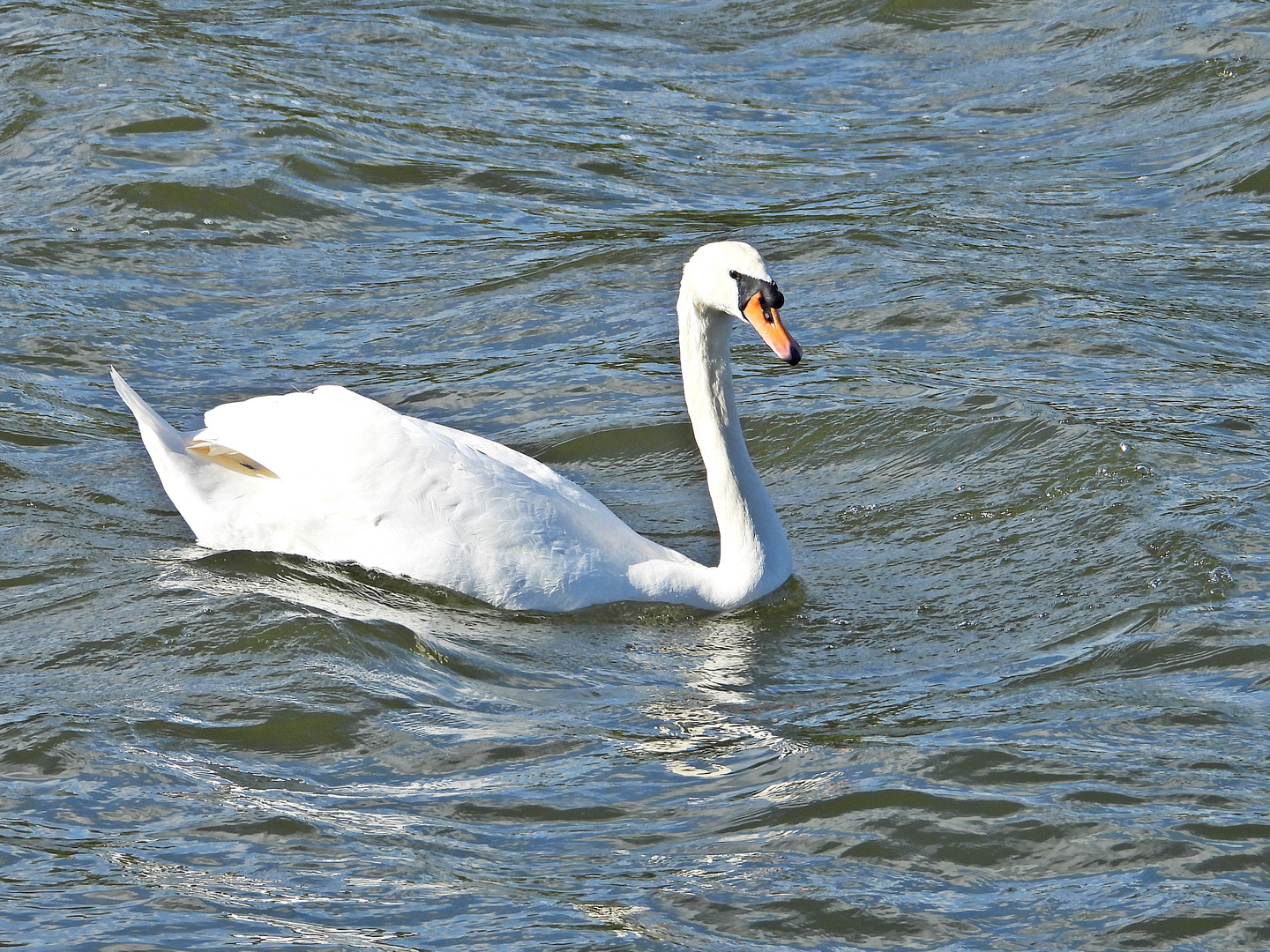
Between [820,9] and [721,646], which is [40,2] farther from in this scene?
[721,646]

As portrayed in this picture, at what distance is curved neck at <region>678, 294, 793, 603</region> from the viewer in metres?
7.09

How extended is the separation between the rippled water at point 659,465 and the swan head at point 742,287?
47.3 inches

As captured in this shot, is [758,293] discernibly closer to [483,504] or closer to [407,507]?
[483,504]

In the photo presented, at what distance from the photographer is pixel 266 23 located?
1440 centimetres

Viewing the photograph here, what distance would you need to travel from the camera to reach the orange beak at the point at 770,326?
21.0 feet

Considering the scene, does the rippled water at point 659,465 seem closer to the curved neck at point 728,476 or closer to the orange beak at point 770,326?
the curved neck at point 728,476

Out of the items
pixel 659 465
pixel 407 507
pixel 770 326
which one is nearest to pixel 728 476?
pixel 770 326

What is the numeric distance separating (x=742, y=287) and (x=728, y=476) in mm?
924

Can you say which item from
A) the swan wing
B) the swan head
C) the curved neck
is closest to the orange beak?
the swan head

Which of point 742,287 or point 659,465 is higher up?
point 742,287

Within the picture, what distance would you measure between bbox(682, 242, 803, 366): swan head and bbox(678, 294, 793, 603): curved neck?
8.7 inches

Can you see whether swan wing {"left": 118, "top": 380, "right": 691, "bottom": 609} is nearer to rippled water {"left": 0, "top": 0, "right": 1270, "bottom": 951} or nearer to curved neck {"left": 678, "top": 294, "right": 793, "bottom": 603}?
rippled water {"left": 0, "top": 0, "right": 1270, "bottom": 951}

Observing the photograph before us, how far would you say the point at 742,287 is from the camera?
6641 mm

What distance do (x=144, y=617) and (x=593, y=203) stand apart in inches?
218
